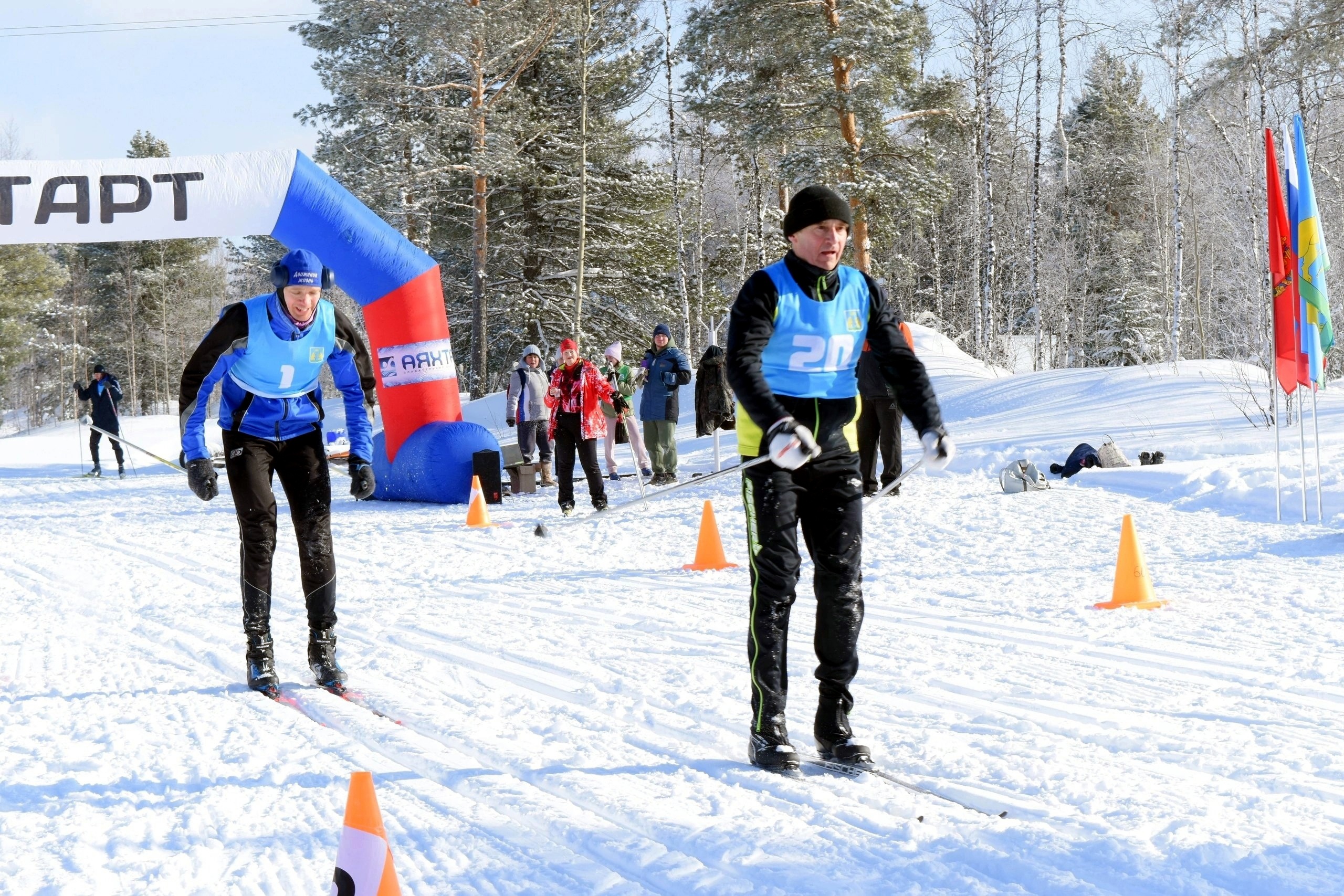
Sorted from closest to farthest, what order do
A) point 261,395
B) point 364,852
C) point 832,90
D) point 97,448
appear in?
1. point 364,852
2. point 261,395
3. point 97,448
4. point 832,90

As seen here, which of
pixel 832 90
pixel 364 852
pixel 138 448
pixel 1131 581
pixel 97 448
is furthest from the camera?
pixel 832 90

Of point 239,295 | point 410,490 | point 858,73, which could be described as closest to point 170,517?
point 410,490

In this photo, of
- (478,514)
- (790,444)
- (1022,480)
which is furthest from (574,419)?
(790,444)

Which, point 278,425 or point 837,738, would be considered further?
point 278,425

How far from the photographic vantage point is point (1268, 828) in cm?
292

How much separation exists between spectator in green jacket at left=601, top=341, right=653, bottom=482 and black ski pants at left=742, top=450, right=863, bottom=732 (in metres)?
7.98

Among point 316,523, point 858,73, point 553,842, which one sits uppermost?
point 858,73

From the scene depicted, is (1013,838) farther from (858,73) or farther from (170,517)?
(858,73)

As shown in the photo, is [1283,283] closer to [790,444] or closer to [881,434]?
[881,434]

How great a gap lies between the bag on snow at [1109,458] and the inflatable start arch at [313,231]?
6061 millimetres

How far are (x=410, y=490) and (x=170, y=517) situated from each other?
2.35m

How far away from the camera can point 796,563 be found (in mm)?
3559

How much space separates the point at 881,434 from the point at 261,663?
6.18 metres

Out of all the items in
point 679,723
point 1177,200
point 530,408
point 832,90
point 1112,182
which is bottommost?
point 679,723
